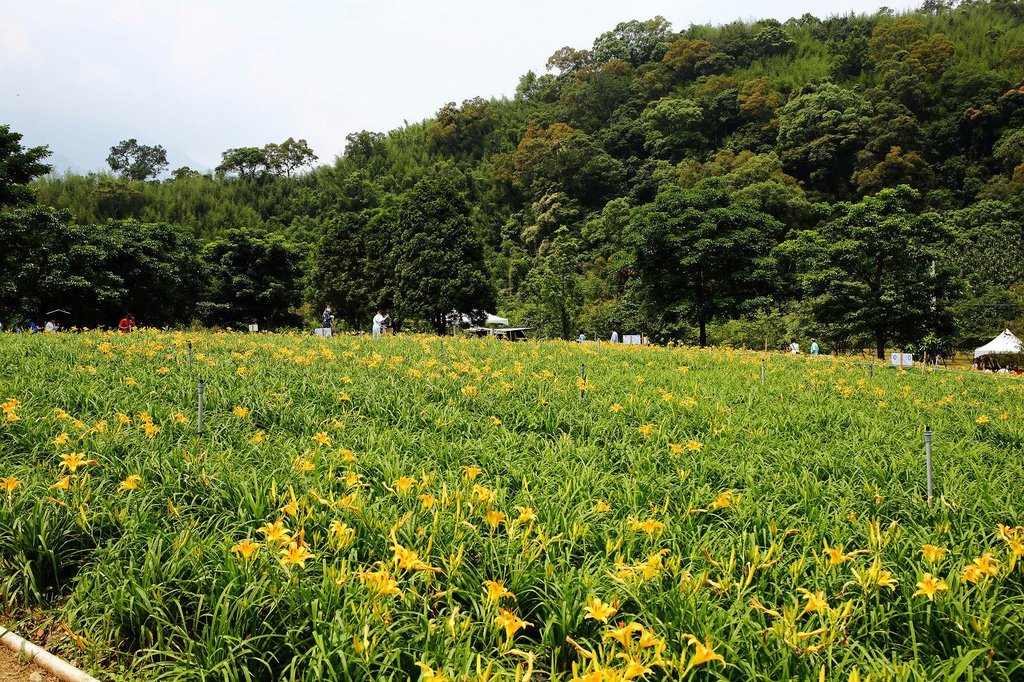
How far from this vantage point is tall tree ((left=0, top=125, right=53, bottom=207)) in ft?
46.2

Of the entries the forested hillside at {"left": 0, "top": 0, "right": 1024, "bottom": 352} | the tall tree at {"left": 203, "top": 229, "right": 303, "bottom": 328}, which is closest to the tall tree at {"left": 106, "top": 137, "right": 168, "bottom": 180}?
the forested hillside at {"left": 0, "top": 0, "right": 1024, "bottom": 352}

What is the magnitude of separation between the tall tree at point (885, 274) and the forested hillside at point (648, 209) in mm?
82

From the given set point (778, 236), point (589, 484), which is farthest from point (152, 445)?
point (778, 236)

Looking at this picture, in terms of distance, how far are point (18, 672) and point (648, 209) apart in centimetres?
2227

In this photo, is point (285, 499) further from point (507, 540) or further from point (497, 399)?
point (497, 399)

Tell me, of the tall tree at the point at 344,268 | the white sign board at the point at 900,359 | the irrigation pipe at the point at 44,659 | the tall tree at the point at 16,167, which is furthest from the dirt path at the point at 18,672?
the tall tree at the point at 344,268

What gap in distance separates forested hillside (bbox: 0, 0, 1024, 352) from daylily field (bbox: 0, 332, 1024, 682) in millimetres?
16186

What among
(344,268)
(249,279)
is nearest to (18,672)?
(344,268)

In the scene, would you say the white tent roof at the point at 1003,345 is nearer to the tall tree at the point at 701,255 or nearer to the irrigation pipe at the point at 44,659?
the tall tree at the point at 701,255

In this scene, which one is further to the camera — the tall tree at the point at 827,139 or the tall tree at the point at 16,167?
the tall tree at the point at 827,139

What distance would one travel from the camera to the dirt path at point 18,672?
5.42 feet

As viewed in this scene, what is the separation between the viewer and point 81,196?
4125 centimetres

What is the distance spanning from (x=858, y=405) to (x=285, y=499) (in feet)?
16.5

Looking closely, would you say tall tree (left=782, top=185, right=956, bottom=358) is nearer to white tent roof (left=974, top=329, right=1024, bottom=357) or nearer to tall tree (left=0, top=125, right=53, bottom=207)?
white tent roof (left=974, top=329, right=1024, bottom=357)
